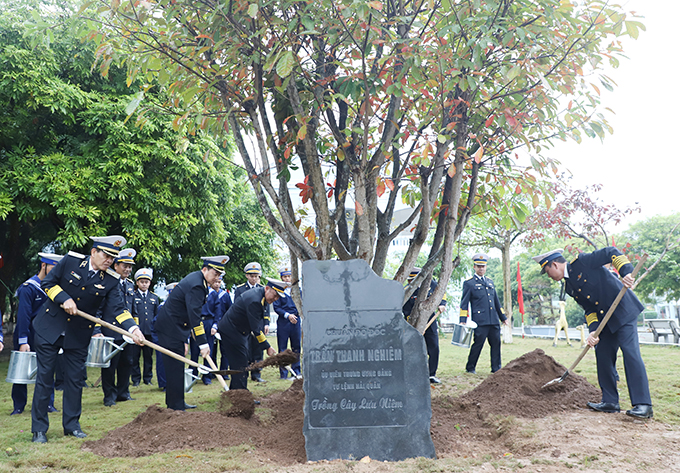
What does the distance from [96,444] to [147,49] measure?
3938mm

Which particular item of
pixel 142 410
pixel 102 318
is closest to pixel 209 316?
pixel 142 410

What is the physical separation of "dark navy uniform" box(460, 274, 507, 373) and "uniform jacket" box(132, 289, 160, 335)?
5520 mm

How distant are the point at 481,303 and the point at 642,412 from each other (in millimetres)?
4216

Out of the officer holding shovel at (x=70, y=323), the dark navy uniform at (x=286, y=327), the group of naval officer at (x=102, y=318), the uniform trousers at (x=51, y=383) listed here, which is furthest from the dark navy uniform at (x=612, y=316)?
the uniform trousers at (x=51, y=383)

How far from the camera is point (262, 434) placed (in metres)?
5.24

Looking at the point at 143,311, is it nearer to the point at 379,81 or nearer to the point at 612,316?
the point at 379,81

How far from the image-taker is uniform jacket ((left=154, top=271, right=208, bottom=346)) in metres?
6.43

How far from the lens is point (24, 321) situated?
6832mm

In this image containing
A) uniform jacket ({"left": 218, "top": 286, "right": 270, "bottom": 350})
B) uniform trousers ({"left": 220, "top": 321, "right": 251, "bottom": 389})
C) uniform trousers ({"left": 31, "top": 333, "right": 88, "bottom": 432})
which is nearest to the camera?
uniform trousers ({"left": 31, "top": 333, "right": 88, "bottom": 432})

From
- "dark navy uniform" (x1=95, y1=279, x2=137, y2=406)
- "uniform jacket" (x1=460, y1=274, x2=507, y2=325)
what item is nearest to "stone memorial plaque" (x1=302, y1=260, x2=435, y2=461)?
"dark navy uniform" (x1=95, y1=279, x2=137, y2=406)

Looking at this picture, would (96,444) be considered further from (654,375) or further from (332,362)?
(654,375)

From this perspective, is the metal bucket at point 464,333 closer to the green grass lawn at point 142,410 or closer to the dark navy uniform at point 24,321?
the green grass lawn at point 142,410

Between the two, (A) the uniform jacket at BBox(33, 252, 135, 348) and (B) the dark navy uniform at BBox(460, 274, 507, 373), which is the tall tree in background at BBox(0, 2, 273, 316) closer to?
(A) the uniform jacket at BBox(33, 252, 135, 348)

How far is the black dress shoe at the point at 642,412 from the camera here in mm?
5309
